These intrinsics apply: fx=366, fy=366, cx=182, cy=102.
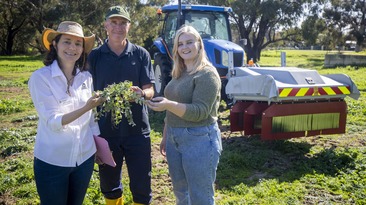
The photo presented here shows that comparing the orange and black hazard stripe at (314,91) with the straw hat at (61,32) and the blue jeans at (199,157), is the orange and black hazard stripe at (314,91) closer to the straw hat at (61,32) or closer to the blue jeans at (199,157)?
the blue jeans at (199,157)

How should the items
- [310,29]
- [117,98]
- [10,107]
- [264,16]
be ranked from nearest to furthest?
A: [117,98] < [10,107] < [264,16] < [310,29]

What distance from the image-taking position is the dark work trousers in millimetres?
3285

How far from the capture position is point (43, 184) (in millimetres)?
2570

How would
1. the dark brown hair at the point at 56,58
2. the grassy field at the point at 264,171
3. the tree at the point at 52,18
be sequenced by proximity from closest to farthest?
the dark brown hair at the point at 56,58, the grassy field at the point at 264,171, the tree at the point at 52,18

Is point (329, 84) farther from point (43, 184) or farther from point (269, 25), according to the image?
point (269, 25)

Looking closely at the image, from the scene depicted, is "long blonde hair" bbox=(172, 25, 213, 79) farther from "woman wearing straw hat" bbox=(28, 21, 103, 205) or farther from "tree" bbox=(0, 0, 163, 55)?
"tree" bbox=(0, 0, 163, 55)

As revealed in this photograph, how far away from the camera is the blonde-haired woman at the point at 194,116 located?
269 centimetres

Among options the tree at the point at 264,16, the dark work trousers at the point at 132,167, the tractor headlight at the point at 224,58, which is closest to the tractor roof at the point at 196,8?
the tractor headlight at the point at 224,58

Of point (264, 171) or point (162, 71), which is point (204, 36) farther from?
point (264, 171)

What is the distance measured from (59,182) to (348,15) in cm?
4865

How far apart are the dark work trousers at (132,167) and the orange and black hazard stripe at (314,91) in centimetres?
273

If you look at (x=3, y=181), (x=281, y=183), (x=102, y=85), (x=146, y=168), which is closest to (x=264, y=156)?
(x=281, y=183)

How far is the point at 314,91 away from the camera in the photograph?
5543mm

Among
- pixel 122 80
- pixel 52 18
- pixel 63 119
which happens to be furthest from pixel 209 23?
pixel 52 18
